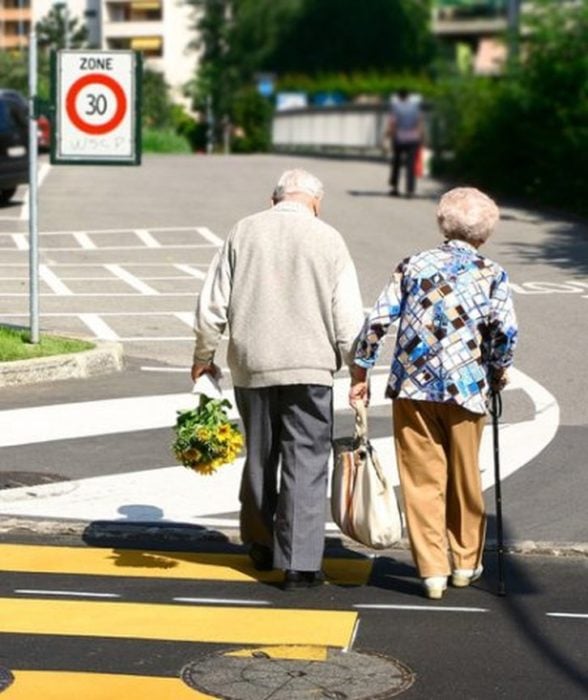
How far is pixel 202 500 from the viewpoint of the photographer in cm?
992

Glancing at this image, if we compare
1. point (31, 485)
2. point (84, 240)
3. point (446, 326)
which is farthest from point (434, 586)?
point (84, 240)

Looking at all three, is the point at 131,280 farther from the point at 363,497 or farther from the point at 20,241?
the point at 363,497

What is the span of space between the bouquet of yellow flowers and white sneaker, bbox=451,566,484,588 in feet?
3.49

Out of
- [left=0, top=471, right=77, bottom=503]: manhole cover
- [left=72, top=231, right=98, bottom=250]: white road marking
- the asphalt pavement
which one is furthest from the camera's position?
[left=72, top=231, right=98, bottom=250]: white road marking

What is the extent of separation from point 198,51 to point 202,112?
9.79 m

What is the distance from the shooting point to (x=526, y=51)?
30.0 metres

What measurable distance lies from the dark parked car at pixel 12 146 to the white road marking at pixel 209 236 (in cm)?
374

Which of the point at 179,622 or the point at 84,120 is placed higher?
the point at 84,120

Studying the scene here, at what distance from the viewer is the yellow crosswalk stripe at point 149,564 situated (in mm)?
8414

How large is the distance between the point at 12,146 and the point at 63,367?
15.3 metres

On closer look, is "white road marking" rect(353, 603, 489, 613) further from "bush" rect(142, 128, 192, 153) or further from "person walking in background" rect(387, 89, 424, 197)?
"bush" rect(142, 128, 192, 153)

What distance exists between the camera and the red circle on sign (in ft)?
46.6

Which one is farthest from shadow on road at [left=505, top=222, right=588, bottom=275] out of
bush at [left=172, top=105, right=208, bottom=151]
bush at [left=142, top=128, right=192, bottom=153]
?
bush at [left=172, top=105, right=208, bottom=151]

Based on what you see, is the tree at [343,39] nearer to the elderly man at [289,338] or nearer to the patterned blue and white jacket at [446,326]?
the elderly man at [289,338]
